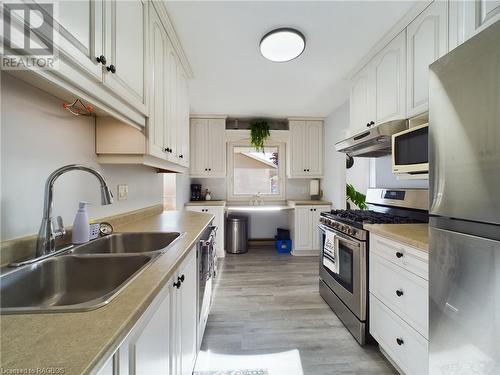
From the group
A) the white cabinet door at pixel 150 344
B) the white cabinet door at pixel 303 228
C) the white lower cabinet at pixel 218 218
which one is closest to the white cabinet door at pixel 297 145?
the white cabinet door at pixel 303 228

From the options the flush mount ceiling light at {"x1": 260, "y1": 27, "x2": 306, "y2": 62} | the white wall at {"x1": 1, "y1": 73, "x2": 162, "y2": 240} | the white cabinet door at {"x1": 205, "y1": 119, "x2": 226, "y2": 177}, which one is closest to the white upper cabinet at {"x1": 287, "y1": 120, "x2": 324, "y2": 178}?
the white cabinet door at {"x1": 205, "y1": 119, "x2": 226, "y2": 177}

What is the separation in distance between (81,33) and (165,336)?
1182 mm

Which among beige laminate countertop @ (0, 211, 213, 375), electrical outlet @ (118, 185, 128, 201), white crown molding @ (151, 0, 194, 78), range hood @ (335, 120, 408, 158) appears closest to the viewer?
beige laminate countertop @ (0, 211, 213, 375)

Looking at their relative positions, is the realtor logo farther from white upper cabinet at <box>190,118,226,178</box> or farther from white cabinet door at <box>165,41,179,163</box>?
white upper cabinet at <box>190,118,226,178</box>

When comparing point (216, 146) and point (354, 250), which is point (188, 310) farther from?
point (216, 146)

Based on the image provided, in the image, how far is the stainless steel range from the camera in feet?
5.75

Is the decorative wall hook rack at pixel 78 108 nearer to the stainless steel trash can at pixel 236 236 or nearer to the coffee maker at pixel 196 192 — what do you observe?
the coffee maker at pixel 196 192

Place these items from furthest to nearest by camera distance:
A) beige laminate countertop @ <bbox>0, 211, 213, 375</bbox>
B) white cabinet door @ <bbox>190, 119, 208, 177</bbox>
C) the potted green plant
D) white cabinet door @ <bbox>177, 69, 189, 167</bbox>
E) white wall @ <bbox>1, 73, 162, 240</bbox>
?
white cabinet door @ <bbox>190, 119, 208, 177</bbox> < the potted green plant < white cabinet door @ <bbox>177, 69, 189, 167</bbox> < white wall @ <bbox>1, 73, 162, 240</bbox> < beige laminate countertop @ <bbox>0, 211, 213, 375</bbox>

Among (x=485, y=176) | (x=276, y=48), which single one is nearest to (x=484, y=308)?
(x=485, y=176)

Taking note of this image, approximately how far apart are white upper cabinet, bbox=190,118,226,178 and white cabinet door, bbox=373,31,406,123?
2623mm

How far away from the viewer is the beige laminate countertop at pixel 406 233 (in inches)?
48.6

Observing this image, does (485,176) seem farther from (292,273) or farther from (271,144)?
(271,144)

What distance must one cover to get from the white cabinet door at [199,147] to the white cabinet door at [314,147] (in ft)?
6.21

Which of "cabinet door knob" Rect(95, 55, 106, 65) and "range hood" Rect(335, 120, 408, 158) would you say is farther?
"range hood" Rect(335, 120, 408, 158)
